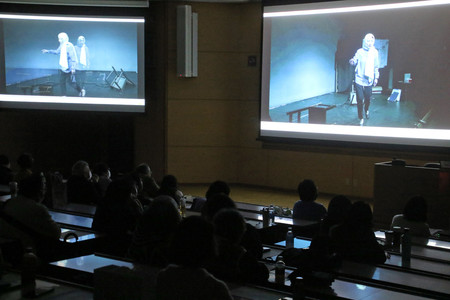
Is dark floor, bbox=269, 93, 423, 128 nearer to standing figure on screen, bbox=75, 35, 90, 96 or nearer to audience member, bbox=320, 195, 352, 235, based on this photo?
audience member, bbox=320, 195, 352, 235

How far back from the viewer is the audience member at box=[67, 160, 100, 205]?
603 centimetres

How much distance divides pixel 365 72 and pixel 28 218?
4.70 metres

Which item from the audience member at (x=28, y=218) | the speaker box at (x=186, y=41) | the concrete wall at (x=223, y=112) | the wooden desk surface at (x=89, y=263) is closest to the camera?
the wooden desk surface at (x=89, y=263)

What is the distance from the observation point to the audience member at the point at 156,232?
349 centimetres

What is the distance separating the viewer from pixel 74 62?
31.7 feet

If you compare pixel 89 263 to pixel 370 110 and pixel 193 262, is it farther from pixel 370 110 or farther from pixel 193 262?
pixel 370 110

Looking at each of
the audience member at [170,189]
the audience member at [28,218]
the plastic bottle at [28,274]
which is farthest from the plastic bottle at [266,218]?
the plastic bottle at [28,274]

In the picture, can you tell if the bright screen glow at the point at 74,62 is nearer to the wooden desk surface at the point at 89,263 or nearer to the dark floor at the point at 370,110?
the dark floor at the point at 370,110

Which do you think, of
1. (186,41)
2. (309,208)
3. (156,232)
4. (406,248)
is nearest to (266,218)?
(309,208)

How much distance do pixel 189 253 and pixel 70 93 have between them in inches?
309

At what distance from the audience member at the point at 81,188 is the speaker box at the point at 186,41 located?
3.86 meters

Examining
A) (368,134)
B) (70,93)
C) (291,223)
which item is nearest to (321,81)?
(368,134)

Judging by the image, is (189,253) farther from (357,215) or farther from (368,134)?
(368,134)

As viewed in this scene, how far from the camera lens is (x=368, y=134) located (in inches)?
288
